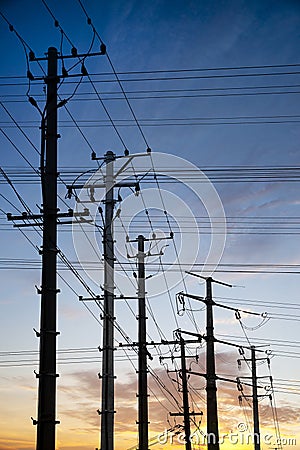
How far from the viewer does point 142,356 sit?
35.7 metres

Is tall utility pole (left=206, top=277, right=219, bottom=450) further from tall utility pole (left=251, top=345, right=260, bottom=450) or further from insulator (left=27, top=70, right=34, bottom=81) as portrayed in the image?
insulator (left=27, top=70, right=34, bottom=81)

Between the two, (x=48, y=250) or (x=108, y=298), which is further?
(x=108, y=298)

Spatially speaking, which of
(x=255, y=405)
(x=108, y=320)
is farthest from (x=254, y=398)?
(x=108, y=320)

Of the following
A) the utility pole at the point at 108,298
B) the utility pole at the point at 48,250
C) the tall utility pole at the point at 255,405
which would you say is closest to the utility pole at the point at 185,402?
the tall utility pole at the point at 255,405

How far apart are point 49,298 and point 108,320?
9545 mm

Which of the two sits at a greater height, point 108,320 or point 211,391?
point 108,320

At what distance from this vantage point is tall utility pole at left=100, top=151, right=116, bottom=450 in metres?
25.9

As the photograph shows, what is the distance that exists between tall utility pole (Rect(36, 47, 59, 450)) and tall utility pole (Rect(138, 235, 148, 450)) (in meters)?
16.2

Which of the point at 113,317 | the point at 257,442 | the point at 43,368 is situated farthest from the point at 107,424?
the point at 257,442

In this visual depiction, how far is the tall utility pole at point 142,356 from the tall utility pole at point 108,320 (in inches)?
294

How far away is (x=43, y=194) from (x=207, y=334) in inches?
732

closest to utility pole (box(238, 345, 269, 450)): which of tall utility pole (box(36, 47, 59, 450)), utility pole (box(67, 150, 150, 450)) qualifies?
utility pole (box(67, 150, 150, 450))

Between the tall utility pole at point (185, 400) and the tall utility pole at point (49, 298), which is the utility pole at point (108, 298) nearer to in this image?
the tall utility pole at point (49, 298)

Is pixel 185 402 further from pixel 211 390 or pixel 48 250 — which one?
pixel 48 250
